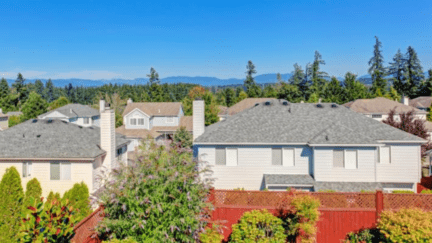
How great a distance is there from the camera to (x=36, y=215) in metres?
6.88

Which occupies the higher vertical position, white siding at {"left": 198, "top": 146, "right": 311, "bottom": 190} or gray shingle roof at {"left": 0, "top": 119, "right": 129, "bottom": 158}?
gray shingle roof at {"left": 0, "top": 119, "right": 129, "bottom": 158}

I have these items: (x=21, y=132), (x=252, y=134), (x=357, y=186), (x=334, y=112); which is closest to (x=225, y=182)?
(x=252, y=134)

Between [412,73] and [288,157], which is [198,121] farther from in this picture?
[412,73]

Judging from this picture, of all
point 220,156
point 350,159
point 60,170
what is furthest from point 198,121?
point 350,159

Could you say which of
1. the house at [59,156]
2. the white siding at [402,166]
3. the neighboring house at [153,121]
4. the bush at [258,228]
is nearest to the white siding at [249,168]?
the white siding at [402,166]

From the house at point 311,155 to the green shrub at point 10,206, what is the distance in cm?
905

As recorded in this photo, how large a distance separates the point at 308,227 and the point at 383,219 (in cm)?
211

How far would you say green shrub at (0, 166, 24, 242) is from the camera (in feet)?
44.7

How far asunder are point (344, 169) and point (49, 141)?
1664 cm

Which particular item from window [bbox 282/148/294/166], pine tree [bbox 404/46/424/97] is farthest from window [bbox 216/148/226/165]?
pine tree [bbox 404/46/424/97]

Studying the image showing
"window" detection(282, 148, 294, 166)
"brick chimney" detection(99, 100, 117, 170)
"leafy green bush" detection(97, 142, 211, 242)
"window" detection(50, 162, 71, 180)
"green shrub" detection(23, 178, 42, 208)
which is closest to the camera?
"leafy green bush" detection(97, 142, 211, 242)

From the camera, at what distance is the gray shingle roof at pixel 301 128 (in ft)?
60.8

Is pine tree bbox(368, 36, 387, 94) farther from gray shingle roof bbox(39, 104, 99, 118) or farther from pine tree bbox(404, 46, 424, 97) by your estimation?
gray shingle roof bbox(39, 104, 99, 118)

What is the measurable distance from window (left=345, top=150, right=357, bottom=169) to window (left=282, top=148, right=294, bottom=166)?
9.54ft
